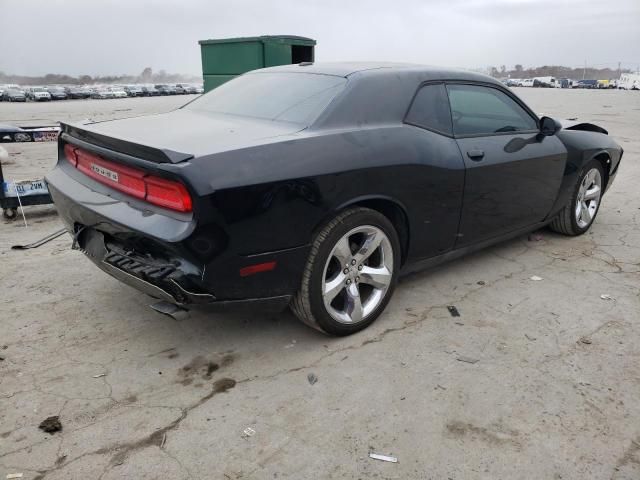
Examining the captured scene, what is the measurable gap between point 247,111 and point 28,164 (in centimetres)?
696

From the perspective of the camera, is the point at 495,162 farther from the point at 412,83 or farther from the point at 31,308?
the point at 31,308

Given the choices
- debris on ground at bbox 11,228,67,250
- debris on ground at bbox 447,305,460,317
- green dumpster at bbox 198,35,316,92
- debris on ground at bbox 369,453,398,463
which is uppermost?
green dumpster at bbox 198,35,316,92

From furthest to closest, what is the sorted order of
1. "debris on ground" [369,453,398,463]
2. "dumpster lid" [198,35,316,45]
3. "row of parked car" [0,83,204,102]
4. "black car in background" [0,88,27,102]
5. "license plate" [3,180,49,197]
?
1. "row of parked car" [0,83,204,102]
2. "black car in background" [0,88,27,102]
3. "dumpster lid" [198,35,316,45]
4. "license plate" [3,180,49,197]
5. "debris on ground" [369,453,398,463]

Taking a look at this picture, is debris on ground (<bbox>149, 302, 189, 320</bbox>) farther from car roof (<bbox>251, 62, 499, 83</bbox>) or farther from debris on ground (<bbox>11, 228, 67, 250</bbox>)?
debris on ground (<bbox>11, 228, 67, 250</bbox>)

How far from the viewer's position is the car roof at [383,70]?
3336 millimetres

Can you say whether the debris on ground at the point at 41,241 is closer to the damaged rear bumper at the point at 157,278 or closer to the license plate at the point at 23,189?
the license plate at the point at 23,189

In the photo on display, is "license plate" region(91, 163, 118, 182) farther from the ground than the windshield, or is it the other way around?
the windshield

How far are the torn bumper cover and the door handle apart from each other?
201cm

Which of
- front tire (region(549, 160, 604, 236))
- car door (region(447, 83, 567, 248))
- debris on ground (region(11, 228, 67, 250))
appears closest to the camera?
car door (region(447, 83, 567, 248))

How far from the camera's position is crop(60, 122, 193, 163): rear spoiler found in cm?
240

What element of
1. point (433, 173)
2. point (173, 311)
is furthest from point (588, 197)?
point (173, 311)

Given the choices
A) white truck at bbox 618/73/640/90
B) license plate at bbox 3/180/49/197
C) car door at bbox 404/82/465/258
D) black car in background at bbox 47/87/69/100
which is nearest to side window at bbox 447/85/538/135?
car door at bbox 404/82/465/258

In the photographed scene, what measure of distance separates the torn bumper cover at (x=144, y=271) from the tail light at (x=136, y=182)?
295 mm

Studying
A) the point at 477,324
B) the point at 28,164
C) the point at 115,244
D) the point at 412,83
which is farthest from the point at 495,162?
the point at 28,164
